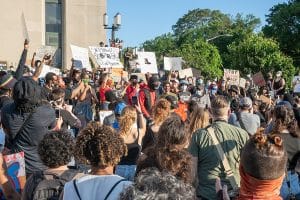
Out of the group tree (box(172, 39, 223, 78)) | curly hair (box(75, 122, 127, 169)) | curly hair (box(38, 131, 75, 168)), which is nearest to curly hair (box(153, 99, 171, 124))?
curly hair (box(38, 131, 75, 168))

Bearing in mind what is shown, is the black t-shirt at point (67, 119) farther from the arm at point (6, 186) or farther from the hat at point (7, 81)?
the arm at point (6, 186)

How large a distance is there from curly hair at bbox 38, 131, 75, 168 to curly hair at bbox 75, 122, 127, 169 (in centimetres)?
28

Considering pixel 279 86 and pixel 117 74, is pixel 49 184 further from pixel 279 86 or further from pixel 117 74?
pixel 117 74

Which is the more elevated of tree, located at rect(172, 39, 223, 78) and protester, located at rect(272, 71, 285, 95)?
tree, located at rect(172, 39, 223, 78)

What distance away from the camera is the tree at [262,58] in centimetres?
5350

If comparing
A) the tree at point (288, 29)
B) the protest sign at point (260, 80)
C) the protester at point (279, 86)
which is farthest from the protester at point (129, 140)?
the tree at point (288, 29)

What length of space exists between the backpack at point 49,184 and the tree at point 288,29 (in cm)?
5657

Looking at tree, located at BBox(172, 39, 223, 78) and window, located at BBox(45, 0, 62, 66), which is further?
tree, located at BBox(172, 39, 223, 78)

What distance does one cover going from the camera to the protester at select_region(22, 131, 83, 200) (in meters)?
3.68

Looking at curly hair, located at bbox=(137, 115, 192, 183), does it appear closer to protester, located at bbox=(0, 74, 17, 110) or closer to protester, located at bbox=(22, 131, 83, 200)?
protester, located at bbox=(22, 131, 83, 200)

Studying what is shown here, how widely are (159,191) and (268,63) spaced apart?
54491 millimetres

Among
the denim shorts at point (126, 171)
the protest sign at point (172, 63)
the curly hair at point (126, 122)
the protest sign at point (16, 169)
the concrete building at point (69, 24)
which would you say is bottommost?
the denim shorts at point (126, 171)

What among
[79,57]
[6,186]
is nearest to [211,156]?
[6,186]

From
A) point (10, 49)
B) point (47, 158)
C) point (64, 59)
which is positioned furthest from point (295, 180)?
point (64, 59)
